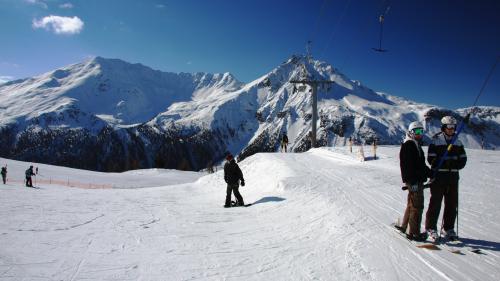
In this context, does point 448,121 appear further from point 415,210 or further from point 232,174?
point 232,174

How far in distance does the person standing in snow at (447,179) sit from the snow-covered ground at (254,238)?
0.60m

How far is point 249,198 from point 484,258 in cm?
990

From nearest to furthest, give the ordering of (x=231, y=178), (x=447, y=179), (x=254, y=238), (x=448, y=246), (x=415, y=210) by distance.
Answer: (x=448, y=246) → (x=415, y=210) → (x=447, y=179) → (x=254, y=238) → (x=231, y=178)

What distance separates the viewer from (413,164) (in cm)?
699

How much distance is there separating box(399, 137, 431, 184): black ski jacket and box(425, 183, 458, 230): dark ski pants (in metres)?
0.54

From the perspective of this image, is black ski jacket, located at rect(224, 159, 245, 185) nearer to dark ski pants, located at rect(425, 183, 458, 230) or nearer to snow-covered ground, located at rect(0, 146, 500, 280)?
snow-covered ground, located at rect(0, 146, 500, 280)

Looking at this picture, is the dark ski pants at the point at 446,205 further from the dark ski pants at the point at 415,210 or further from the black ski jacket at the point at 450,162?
the dark ski pants at the point at 415,210

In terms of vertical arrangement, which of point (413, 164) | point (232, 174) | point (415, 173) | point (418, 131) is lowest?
point (232, 174)

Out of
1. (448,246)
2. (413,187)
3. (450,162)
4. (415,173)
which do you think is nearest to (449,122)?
(450,162)

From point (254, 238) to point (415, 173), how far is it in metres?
3.81

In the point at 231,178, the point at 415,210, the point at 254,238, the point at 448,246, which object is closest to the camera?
the point at 448,246

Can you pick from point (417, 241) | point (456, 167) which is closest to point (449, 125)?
point (456, 167)

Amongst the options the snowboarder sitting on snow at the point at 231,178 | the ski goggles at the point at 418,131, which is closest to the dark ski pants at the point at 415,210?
the ski goggles at the point at 418,131

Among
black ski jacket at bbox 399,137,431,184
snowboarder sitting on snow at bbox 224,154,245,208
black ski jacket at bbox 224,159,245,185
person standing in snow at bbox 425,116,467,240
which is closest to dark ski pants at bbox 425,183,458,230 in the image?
person standing in snow at bbox 425,116,467,240
